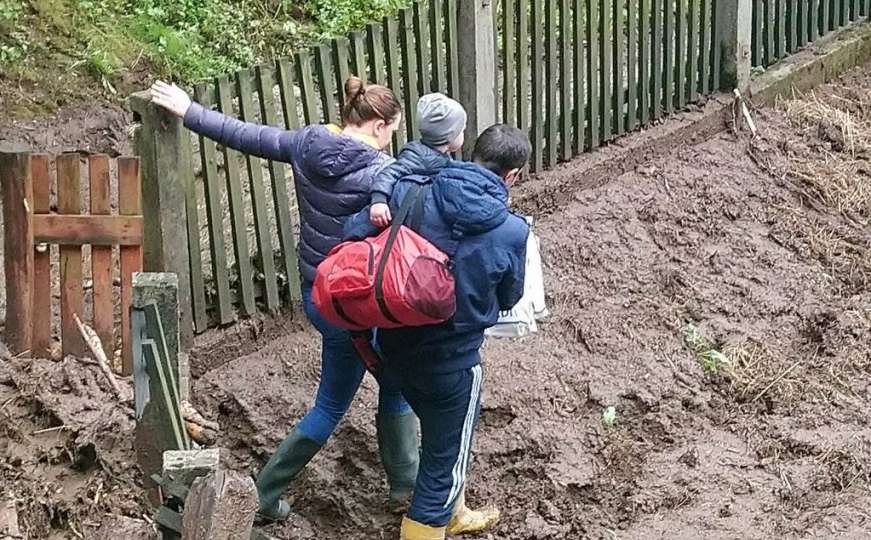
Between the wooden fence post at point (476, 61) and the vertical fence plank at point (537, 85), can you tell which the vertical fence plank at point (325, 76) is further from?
the vertical fence plank at point (537, 85)

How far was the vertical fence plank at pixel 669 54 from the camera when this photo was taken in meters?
7.95

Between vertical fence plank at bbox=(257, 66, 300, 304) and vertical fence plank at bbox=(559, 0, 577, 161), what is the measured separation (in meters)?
2.16

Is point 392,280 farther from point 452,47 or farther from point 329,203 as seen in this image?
point 452,47

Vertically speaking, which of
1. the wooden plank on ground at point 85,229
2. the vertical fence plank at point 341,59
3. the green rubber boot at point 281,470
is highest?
the vertical fence plank at point 341,59

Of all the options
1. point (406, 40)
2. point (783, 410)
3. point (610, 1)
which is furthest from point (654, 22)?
point (783, 410)

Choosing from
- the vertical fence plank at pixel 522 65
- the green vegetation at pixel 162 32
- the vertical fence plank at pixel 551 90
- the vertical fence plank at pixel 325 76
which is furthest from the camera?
the green vegetation at pixel 162 32

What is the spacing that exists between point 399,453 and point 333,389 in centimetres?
41

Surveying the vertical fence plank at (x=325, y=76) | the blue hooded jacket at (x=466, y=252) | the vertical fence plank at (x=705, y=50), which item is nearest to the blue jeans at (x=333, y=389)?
the blue hooded jacket at (x=466, y=252)

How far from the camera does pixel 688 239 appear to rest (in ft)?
23.3

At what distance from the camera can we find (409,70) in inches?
244

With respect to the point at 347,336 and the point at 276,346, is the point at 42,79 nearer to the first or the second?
the point at 276,346

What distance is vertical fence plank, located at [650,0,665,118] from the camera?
787 centimetres

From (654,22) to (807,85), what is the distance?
2.02 metres

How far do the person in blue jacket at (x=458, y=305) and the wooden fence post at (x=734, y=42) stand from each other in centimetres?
455
